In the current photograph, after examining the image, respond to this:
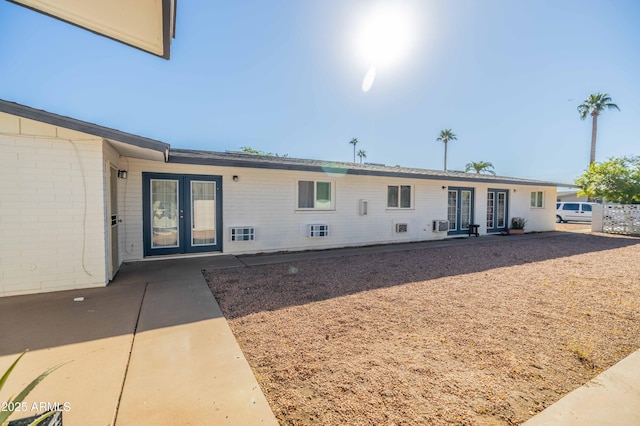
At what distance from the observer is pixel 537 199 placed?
1484 centimetres

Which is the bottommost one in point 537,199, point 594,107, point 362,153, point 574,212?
point 574,212

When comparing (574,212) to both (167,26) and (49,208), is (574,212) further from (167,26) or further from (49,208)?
(49,208)

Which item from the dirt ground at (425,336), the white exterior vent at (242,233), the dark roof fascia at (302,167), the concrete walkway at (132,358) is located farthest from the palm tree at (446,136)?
the concrete walkway at (132,358)

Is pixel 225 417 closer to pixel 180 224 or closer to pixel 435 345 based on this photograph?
pixel 435 345

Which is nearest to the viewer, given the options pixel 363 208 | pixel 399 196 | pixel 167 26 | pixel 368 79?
pixel 167 26

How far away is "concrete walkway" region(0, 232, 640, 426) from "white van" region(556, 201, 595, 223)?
24.3 meters

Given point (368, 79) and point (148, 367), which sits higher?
point (368, 79)

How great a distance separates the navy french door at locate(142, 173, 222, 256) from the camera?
7082 millimetres

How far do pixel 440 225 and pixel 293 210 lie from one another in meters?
6.24

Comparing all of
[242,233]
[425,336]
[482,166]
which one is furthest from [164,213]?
[482,166]

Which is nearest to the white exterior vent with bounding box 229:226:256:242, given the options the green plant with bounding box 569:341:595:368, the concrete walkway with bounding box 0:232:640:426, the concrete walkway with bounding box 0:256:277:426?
the concrete walkway with bounding box 0:256:277:426

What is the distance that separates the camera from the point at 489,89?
41.5 ft

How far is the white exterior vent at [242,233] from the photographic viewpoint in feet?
25.8

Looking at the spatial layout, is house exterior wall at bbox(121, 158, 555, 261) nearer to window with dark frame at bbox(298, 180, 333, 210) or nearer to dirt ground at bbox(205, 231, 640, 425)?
window with dark frame at bbox(298, 180, 333, 210)
